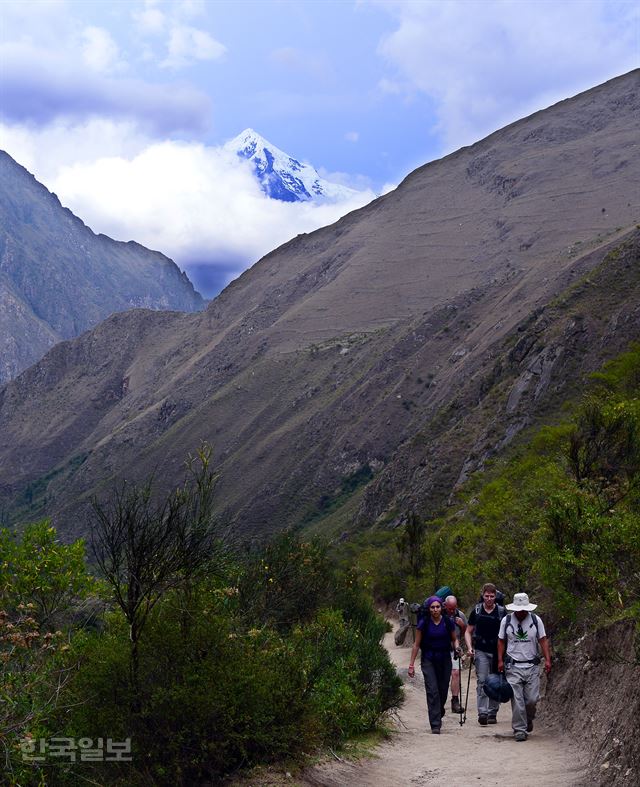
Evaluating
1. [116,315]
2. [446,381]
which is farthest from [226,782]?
[116,315]

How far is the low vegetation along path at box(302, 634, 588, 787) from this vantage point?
831 cm

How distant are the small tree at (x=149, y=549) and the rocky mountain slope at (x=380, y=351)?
37.5 meters

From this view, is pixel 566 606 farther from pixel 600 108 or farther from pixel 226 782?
pixel 600 108

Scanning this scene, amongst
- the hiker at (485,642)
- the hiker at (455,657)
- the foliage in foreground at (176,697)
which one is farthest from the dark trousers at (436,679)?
the foliage in foreground at (176,697)

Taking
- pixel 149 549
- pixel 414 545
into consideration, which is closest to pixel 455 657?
pixel 149 549

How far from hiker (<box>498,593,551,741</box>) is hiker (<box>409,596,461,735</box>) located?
841mm

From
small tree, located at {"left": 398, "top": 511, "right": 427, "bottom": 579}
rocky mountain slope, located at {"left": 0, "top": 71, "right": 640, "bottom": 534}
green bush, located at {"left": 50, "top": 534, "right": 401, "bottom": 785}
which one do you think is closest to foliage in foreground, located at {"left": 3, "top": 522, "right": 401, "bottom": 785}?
green bush, located at {"left": 50, "top": 534, "right": 401, "bottom": 785}

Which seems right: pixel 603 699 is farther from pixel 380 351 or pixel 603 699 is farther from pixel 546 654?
pixel 380 351

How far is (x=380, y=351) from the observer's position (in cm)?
9250

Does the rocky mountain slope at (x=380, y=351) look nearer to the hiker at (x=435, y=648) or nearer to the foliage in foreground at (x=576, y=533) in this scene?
the foliage in foreground at (x=576, y=533)

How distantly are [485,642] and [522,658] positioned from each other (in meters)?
1.00

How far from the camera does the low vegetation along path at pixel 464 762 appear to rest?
831 cm

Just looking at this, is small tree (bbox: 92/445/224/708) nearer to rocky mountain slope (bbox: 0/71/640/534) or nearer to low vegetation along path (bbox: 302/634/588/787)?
low vegetation along path (bbox: 302/634/588/787)

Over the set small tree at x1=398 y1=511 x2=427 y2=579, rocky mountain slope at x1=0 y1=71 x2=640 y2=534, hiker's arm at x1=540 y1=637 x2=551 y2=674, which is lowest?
hiker's arm at x1=540 y1=637 x2=551 y2=674
